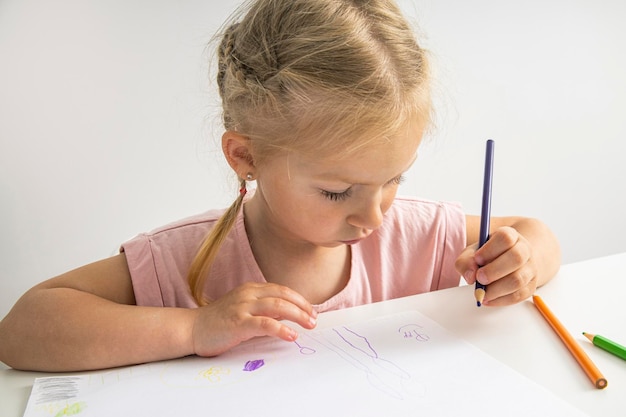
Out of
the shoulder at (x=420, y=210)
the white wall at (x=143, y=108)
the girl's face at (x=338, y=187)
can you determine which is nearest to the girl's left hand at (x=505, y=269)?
the girl's face at (x=338, y=187)

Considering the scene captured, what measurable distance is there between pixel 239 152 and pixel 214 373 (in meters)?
0.24

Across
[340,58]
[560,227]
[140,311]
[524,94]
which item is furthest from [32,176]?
[560,227]

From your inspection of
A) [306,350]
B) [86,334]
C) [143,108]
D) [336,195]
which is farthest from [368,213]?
[143,108]

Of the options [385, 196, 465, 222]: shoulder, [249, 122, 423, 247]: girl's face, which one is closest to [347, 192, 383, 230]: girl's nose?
[249, 122, 423, 247]: girl's face

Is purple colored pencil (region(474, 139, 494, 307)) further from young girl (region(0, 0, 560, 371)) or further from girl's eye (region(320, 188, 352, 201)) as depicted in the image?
girl's eye (region(320, 188, 352, 201))

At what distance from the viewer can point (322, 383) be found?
0.41 m

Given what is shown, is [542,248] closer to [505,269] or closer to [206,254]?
[505,269]

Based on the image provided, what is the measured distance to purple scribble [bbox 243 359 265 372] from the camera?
437 millimetres

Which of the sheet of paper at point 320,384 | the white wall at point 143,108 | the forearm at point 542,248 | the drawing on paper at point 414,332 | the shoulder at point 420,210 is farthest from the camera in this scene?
the white wall at point 143,108

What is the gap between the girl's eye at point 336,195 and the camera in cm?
52

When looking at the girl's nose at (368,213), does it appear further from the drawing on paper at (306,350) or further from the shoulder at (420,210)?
the shoulder at (420,210)

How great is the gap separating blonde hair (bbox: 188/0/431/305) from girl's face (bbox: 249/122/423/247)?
1 cm

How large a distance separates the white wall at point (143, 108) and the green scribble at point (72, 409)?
14.9 inches

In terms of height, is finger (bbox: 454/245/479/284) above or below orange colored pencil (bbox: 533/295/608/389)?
Result: above
